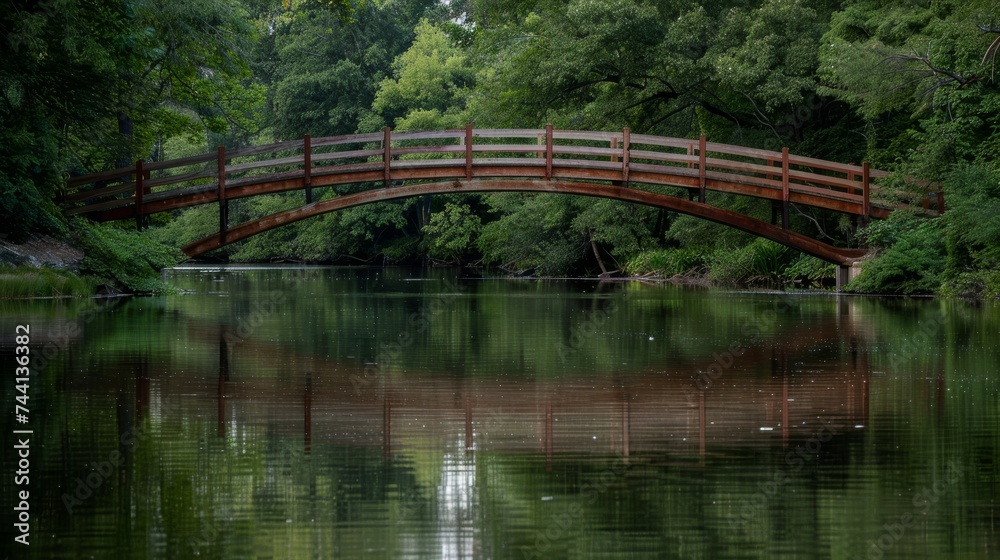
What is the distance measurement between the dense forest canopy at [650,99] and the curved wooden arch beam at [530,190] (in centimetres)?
113

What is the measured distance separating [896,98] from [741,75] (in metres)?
4.20

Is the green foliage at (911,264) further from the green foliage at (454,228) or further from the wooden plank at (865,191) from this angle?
the green foliage at (454,228)

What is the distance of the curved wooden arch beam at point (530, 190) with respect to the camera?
1087 inches

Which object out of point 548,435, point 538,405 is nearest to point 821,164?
point 538,405

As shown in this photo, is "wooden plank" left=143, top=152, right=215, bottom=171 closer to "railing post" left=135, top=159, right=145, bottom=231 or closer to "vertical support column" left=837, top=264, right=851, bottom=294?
"railing post" left=135, top=159, right=145, bottom=231

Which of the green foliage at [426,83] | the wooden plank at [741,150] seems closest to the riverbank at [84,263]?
the wooden plank at [741,150]

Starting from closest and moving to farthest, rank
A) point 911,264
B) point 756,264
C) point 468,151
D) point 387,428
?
point 387,428 < point 911,264 < point 468,151 < point 756,264

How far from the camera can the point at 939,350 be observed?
1368 centimetres

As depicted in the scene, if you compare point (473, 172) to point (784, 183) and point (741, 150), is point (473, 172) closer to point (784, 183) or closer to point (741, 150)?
point (741, 150)

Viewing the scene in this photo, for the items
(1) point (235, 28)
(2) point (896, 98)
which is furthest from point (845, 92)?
(1) point (235, 28)

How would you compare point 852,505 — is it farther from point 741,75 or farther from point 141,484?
point 741,75

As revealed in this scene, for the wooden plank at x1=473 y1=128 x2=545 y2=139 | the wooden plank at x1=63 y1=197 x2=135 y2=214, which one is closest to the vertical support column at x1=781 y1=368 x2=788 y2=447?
the wooden plank at x1=473 y1=128 x2=545 y2=139

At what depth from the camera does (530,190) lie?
28.2 meters

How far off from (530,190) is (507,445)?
20.8 m
